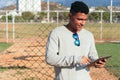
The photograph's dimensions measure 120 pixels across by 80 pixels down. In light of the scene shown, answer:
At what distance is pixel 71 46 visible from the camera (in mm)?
3635

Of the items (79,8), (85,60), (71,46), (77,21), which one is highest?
(79,8)

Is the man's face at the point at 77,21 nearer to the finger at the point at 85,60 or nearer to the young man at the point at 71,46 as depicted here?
the young man at the point at 71,46

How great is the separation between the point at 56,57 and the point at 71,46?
191 mm

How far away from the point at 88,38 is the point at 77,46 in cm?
17

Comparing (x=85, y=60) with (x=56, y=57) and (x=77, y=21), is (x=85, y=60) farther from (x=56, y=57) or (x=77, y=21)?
(x=77, y=21)

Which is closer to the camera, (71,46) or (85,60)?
(85,60)

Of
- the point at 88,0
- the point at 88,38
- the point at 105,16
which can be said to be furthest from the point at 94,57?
the point at 105,16

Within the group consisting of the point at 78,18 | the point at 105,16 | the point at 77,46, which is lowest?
the point at 105,16

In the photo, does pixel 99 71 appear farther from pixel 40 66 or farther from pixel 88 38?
pixel 88 38

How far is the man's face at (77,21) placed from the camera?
358 cm

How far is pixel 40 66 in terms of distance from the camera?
10.8m

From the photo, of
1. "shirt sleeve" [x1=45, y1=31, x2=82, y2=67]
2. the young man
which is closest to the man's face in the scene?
the young man

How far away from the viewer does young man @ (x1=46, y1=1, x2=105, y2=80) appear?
3.57m

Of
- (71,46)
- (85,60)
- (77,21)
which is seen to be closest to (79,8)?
(77,21)
